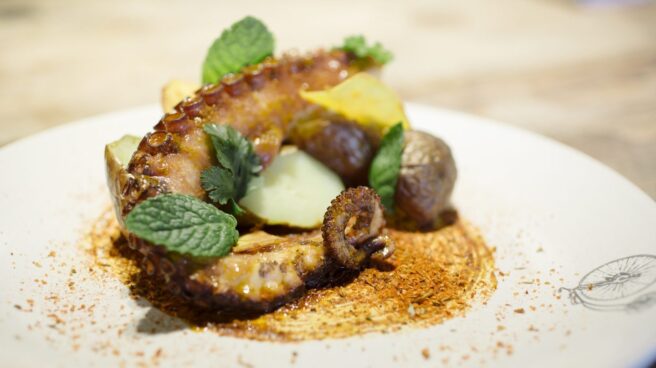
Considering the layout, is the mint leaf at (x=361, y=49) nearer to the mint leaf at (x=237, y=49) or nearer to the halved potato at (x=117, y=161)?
the mint leaf at (x=237, y=49)

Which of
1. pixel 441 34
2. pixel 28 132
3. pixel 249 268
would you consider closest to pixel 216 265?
pixel 249 268

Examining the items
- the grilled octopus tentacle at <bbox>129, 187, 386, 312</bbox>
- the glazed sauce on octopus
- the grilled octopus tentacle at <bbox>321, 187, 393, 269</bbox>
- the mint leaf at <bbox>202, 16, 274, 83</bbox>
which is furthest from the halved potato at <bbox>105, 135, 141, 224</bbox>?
the grilled octopus tentacle at <bbox>321, 187, 393, 269</bbox>

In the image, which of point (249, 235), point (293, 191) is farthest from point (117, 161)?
point (293, 191)

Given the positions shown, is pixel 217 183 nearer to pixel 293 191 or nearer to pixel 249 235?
pixel 249 235

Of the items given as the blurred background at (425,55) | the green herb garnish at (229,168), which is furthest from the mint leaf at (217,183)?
the blurred background at (425,55)

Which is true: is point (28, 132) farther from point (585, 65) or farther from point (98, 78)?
point (585, 65)

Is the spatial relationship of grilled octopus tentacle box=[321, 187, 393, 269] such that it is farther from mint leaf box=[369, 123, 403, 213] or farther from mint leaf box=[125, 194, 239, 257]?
mint leaf box=[369, 123, 403, 213]

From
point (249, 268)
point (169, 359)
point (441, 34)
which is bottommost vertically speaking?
point (169, 359)
